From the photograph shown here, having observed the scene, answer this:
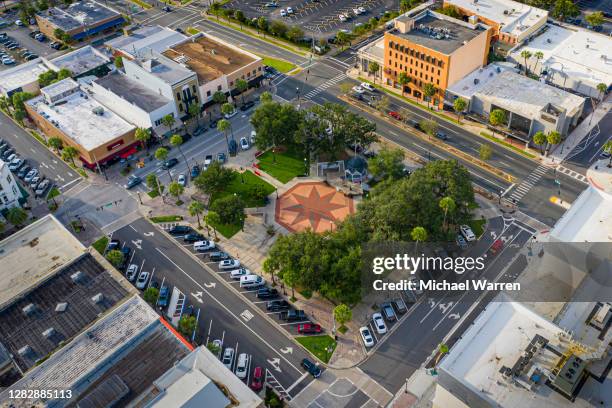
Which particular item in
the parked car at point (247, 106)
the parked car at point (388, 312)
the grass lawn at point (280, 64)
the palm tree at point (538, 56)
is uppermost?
the palm tree at point (538, 56)

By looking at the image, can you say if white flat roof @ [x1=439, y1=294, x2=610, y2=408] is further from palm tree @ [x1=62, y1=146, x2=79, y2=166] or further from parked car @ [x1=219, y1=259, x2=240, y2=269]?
palm tree @ [x1=62, y1=146, x2=79, y2=166]

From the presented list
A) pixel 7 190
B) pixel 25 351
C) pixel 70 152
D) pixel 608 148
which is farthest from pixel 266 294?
pixel 608 148

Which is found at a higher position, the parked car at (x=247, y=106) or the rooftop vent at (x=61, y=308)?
the rooftop vent at (x=61, y=308)

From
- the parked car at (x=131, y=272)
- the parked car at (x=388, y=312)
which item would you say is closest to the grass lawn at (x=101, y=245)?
the parked car at (x=131, y=272)

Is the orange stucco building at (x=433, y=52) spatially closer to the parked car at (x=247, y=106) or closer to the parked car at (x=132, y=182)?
the parked car at (x=247, y=106)

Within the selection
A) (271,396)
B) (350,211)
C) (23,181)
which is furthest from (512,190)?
(23,181)

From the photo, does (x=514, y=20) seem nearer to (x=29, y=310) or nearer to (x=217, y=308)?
(x=217, y=308)
